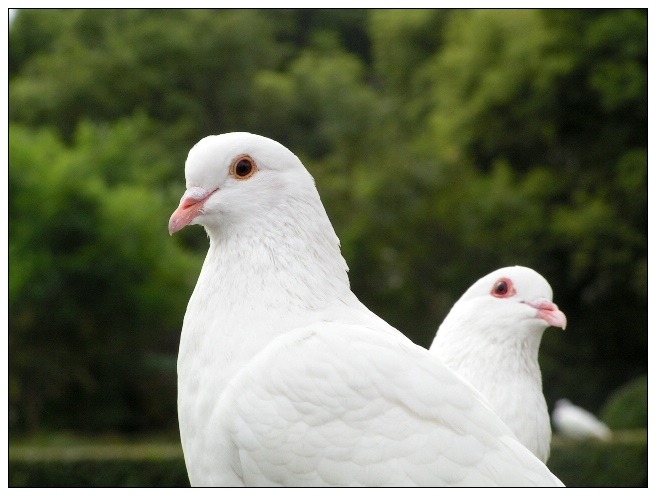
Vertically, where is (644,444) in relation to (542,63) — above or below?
below

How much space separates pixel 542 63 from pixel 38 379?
544 inches

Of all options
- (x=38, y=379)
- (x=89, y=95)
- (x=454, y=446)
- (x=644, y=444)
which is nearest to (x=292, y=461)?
(x=454, y=446)

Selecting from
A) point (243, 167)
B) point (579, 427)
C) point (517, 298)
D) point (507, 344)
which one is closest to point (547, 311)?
point (517, 298)

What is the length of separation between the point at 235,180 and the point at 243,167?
0.16ft

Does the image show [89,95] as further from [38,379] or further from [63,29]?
[38,379]

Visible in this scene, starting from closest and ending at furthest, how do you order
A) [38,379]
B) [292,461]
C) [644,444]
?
[292,461] → [644,444] → [38,379]

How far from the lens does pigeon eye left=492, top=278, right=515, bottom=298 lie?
16.6 feet

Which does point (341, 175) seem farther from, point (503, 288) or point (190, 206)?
point (190, 206)

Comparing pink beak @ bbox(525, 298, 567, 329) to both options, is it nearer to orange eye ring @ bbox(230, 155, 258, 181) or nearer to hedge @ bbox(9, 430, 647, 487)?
orange eye ring @ bbox(230, 155, 258, 181)

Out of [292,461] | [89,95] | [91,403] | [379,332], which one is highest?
[89,95]

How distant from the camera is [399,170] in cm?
2583

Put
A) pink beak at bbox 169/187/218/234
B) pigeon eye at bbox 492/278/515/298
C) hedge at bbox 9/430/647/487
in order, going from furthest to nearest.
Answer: hedge at bbox 9/430/647/487, pigeon eye at bbox 492/278/515/298, pink beak at bbox 169/187/218/234

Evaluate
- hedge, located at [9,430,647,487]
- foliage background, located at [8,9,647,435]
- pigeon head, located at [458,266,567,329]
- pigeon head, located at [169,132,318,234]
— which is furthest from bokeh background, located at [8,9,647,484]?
pigeon head, located at [169,132,318,234]

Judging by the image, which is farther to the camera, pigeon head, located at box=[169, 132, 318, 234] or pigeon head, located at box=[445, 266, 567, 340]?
pigeon head, located at box=[445, 266, 567, 340]
